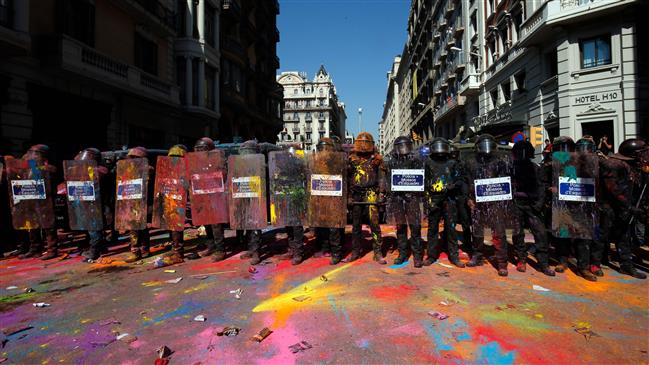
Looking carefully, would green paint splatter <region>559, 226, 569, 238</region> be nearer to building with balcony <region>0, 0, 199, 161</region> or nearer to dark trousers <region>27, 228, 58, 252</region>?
dark trousers <region>27, 228, 58, 252</region>

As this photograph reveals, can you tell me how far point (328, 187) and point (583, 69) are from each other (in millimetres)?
15555

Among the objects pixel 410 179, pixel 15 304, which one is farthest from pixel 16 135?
pixel 410 179

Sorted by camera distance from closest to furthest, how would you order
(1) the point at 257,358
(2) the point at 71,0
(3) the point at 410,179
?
1. (1) the point at 257,358
2. (3) the point at 410,179
3. (2) the point at 71,0

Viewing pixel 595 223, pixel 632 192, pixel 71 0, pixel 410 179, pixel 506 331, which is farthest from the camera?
pixel 71 0

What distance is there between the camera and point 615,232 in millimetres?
5270

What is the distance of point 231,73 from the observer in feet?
87.0

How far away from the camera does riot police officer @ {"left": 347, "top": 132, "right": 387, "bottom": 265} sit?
5.88m

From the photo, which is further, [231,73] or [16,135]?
[231,73]

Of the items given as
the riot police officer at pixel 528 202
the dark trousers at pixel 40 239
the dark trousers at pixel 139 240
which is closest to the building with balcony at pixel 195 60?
the dark trousers at pixel 40 239

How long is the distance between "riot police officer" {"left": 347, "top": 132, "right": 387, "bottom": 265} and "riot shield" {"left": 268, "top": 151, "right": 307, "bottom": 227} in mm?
846

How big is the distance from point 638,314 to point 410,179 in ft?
10.3

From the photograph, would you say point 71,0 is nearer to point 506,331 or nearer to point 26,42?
point 26,42

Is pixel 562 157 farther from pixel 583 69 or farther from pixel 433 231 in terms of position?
pixel 583 69

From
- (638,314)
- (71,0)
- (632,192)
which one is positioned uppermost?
(71,0)
